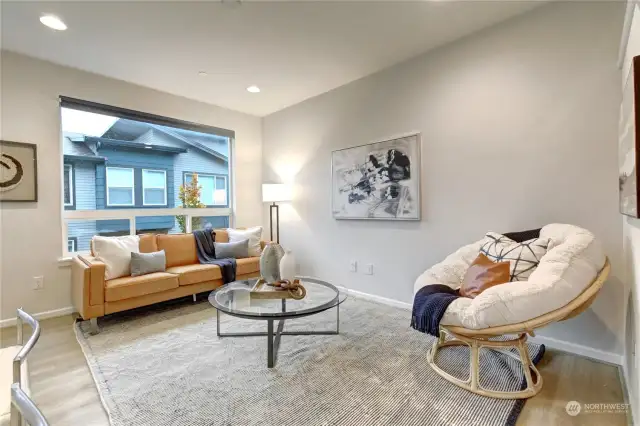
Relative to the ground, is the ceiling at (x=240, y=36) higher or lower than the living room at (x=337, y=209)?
higher

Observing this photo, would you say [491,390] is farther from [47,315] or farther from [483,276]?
[47,315]

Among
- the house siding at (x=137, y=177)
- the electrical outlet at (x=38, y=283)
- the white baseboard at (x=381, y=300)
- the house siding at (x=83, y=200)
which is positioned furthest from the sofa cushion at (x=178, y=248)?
the white baseboard at (x=381, y=300)

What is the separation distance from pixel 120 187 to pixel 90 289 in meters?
1.45

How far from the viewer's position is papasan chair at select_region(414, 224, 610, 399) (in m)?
1.60

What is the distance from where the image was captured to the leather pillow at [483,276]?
6.56 ft

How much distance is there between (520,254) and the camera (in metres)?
2.08

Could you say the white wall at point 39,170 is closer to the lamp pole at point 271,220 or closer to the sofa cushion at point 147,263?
the sofa cushion at point 147,263

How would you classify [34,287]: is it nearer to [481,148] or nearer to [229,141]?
[229,141]

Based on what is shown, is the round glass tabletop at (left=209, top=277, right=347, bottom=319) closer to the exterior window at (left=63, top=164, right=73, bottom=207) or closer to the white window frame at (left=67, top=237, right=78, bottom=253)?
the white window frame at (left=67, top=237, right=78, bottom=253)

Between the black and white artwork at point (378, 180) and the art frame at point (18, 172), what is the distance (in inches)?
120

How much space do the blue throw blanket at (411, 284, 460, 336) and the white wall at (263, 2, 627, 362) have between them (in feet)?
3.44

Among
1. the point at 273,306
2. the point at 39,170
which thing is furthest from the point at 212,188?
the point at 273,306

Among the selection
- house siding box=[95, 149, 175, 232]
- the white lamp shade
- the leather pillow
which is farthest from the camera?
the white lamp shade

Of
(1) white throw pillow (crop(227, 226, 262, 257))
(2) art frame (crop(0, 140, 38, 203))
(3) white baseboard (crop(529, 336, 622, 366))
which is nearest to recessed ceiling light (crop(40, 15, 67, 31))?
(2) art frame (crop(0, 140, 38, 203))
